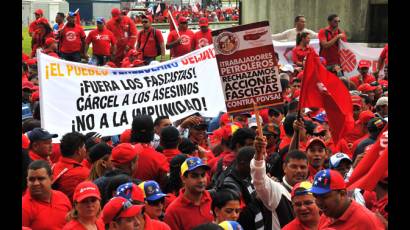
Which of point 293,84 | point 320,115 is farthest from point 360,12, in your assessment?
point 320,115

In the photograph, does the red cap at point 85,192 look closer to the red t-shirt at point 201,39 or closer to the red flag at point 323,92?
the red flag at point 323,92

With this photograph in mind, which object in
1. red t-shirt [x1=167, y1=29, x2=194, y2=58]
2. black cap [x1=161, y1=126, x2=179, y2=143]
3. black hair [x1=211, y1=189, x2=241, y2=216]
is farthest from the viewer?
red t-shirt [x1=167, y1=29, x2=194, y2=58]

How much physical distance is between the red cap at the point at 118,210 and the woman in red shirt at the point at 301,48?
495 inches

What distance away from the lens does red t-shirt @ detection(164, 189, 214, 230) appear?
7.70m

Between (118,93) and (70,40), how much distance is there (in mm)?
10193

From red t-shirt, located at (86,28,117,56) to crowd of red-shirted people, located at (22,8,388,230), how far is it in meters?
9.59

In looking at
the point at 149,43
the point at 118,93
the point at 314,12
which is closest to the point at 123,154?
the point at 118,93

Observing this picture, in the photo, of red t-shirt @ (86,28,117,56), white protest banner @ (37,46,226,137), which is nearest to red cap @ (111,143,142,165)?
white protest banner @ (37,46,226,137)

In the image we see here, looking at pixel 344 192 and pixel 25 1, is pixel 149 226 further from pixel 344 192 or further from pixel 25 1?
pixel 25 1

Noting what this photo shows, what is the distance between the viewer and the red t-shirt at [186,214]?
7703 mm

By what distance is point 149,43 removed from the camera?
2061 cm

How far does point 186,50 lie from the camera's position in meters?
20.8

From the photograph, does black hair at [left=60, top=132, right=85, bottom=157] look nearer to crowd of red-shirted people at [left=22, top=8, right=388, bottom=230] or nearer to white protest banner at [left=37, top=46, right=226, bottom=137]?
crowd of red-shirted people at [left=22, top=8, right=388, bottom=230]
